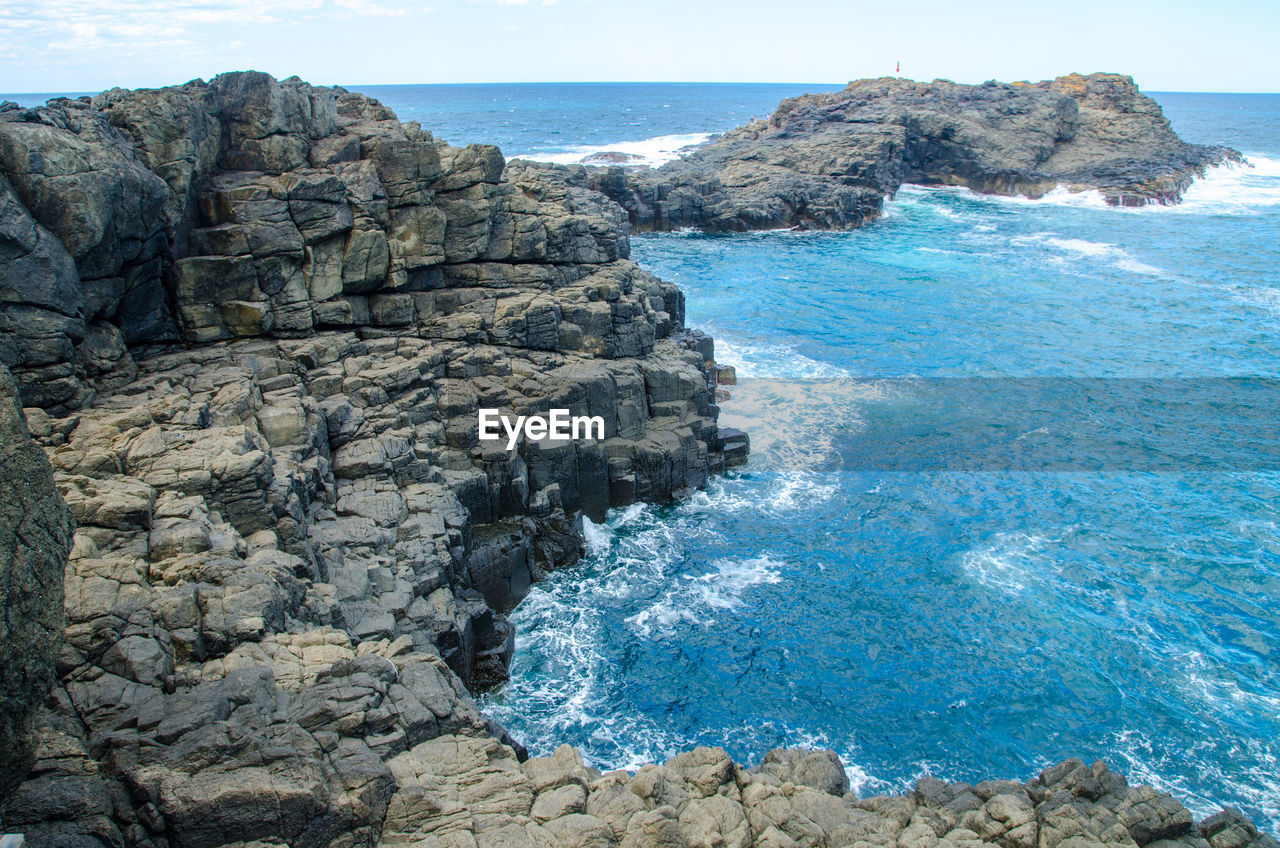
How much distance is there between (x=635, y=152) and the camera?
126438mm

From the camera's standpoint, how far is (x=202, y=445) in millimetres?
21406

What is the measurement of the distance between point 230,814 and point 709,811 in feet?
26.1

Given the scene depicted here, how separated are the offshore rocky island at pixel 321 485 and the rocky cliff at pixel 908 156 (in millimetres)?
36228

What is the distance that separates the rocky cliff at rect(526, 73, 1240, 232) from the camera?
81938 mm

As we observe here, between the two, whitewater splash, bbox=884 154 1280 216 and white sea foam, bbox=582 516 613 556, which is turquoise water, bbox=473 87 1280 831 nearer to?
white sea foam, bbox=582 516 613 556

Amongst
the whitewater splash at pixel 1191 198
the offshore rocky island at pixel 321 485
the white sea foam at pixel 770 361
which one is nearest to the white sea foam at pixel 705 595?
the offshore rocky island at pixel 321 485

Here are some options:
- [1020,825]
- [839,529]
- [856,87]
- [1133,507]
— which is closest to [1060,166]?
[856,87]

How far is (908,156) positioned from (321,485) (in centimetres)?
9442

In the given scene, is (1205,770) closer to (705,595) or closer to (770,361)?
(705,595)

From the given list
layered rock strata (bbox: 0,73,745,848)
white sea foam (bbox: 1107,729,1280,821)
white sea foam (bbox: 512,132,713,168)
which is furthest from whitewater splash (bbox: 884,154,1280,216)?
white sea foam (bbox: 1107,729,1280,821)

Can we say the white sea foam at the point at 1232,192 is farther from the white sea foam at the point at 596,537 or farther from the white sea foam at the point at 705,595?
the white sea foam at the point at 596,537

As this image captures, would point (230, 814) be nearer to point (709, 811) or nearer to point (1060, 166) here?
point (709, 811)

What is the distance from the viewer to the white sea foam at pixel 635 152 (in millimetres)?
113000

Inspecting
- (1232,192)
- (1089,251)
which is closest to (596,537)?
(1089,251)
